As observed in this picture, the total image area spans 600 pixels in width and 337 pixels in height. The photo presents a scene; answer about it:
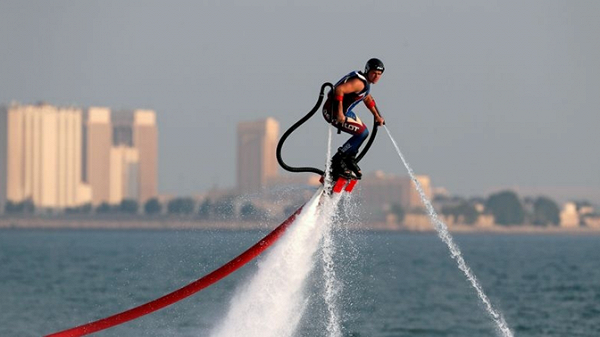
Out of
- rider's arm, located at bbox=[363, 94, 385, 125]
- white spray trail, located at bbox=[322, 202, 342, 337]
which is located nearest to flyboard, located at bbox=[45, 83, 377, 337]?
rider's arm, located at bbox=[363, 94, 385, 125]

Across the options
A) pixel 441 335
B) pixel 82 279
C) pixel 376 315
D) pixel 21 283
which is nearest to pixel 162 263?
pixel 82 279

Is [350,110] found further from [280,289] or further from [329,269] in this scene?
[280,289]

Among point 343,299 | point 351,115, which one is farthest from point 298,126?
point 343,299

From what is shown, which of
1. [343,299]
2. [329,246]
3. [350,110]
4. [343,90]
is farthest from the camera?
[343,299]

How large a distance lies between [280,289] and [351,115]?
327 centimetres

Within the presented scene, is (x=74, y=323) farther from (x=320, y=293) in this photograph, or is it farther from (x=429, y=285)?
(x=429, y=285)

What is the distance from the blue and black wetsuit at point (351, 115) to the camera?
20.9 metres

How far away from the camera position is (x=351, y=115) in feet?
69.4

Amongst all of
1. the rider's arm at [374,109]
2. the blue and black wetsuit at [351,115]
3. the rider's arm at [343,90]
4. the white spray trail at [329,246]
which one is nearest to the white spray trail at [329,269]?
the white spray trail at [329,246]

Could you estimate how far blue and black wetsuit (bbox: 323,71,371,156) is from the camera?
20.9 meters

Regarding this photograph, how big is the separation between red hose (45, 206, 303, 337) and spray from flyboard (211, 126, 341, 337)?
0.65 ft

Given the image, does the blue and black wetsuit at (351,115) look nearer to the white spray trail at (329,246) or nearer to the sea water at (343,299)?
the white spray trail at (329,246)

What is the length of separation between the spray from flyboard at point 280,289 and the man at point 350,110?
1004 millimetres

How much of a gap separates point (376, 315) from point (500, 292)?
22684mm
